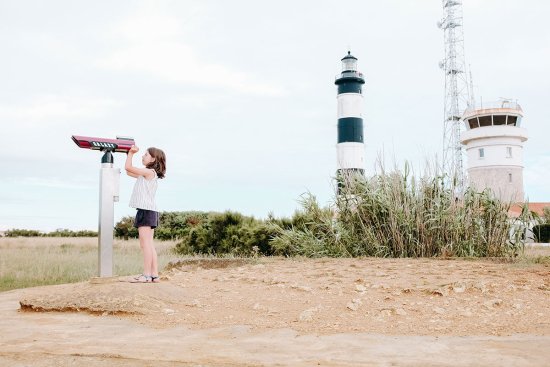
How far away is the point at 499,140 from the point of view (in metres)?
31.6

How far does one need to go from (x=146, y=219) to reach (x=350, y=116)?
19.2 meters

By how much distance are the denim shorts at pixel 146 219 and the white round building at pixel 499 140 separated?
2950cm

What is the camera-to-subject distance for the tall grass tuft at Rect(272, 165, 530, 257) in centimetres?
736

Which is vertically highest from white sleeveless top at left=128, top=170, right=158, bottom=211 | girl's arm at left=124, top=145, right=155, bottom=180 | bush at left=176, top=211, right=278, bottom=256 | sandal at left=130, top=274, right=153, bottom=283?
girl's arm at left=124, top=145, right=155, bottom=180

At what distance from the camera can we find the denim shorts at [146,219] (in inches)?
183

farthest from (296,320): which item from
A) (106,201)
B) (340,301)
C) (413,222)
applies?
(413,222)

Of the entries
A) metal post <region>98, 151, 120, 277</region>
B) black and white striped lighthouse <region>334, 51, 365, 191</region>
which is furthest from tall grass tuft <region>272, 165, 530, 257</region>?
black and white striped lighthouse <region>334, 51, 365, 191</region>

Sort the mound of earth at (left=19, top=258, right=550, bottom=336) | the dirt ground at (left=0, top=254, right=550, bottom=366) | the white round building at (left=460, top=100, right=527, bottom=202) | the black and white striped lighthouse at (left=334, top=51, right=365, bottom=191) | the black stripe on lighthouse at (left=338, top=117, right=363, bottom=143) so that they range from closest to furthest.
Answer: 1. the dirt ground at (left=0, top=254, right=550, bottom=366)
2. the mound of earth at (left=19, top=258, right=550, bottom=336)
3. the black and white striped lighthouse at (left=334, top=51, right=365, bottom=191)
4. the black stripe on lighthouse at (left=338, top=117, right=363, bottom=143)
5. the white round building at (left=460, top=100, right=527, bottom=202)

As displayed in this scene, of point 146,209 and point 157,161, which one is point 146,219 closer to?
point 146,209

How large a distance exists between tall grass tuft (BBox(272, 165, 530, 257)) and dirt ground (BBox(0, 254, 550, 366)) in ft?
5.75

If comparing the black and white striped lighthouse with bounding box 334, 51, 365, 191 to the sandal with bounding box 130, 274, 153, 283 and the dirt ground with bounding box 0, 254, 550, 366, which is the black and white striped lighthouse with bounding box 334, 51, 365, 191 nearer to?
the dirt ground with bounding box 0, 254, 550, 366

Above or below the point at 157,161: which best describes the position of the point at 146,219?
below

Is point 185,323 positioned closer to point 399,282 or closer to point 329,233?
point 399,282

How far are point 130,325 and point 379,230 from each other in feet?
15.7
